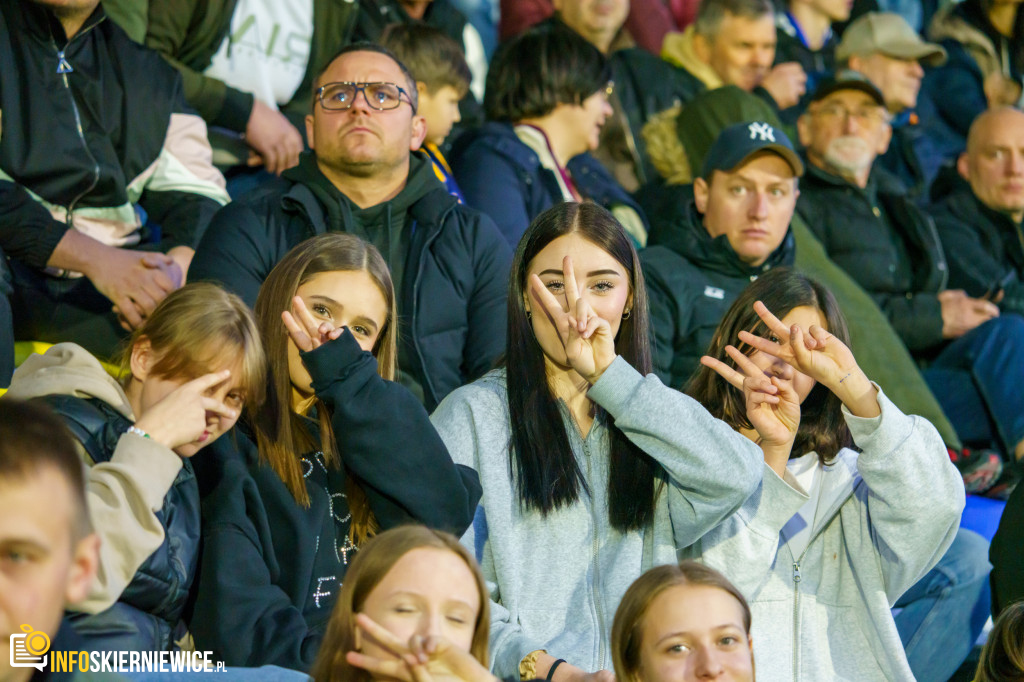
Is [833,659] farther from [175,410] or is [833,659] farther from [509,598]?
[175,410]

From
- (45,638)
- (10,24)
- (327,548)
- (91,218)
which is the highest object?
(10,24)

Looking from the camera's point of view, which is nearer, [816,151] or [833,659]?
[833,659]

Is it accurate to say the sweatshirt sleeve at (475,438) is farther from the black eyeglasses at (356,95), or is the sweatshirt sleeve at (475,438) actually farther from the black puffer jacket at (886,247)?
the black puffer jacket at (886,247)

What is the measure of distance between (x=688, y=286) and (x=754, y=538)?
60.3 inches

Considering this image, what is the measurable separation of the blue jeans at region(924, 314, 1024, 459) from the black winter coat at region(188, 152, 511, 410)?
6.83ft

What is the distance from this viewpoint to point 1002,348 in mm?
4914

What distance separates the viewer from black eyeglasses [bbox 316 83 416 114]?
395 cm

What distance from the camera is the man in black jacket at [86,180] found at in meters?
3.59

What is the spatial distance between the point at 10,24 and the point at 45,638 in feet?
8.18

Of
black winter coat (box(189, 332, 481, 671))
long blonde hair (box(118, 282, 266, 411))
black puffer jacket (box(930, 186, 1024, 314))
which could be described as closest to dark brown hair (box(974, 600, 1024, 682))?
black winter coat (box(189, 332, 481, 671))

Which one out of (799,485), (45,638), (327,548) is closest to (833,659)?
(799,485)

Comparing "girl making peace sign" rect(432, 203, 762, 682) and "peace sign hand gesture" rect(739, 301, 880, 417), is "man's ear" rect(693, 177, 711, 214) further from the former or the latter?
"peace sign hand gesture" rect(739, 301, 880, 417)

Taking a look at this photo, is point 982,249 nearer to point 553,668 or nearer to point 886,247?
point 886,247

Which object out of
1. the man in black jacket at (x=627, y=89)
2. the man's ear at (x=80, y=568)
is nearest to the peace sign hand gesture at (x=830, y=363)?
the man's ear at (x=80, y=568)
